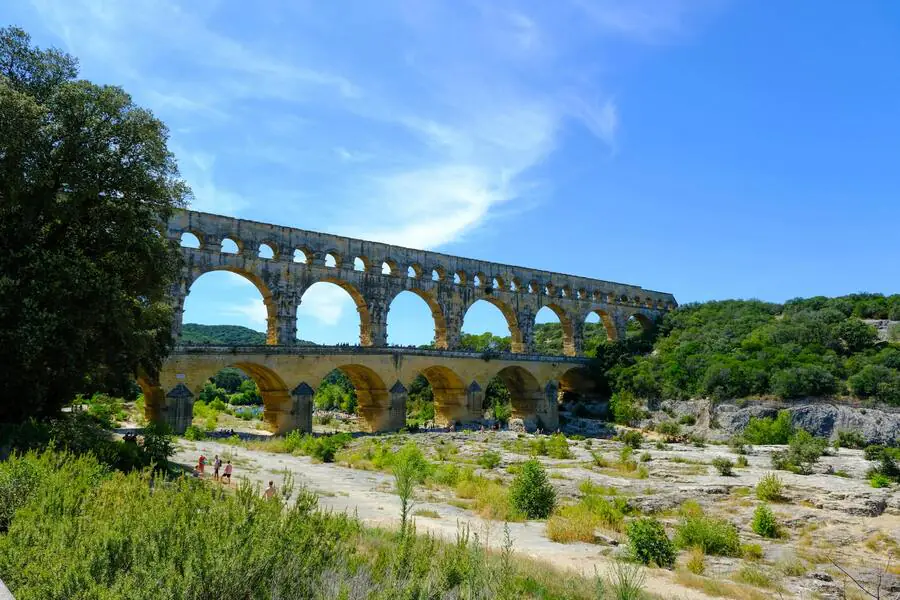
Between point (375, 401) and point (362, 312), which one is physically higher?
point (362, 312)

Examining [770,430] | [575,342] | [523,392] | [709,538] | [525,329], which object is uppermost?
[525,329]

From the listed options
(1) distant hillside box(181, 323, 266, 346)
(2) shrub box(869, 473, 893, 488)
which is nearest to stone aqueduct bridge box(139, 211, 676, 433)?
(2) shrub box(869, 473, 893, 488)

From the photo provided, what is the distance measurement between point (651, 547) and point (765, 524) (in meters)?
4.04

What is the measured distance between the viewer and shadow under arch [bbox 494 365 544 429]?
4231cm

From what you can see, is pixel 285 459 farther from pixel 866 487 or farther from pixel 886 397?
pixel 886 397

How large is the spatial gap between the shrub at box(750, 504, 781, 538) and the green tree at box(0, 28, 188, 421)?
48.5ft

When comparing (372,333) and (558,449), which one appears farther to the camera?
(372,333)

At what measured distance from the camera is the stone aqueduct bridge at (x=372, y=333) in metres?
30.1

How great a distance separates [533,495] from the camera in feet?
47.2

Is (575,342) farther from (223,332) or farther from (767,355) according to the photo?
(223,332)

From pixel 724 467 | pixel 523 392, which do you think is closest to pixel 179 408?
pixel 724 467

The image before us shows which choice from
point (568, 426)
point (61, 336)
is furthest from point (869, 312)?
point (61, 336)

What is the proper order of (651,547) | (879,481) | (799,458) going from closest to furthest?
(651,547) < (879,481) < (799,458)

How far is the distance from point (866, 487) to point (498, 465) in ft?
34.4
